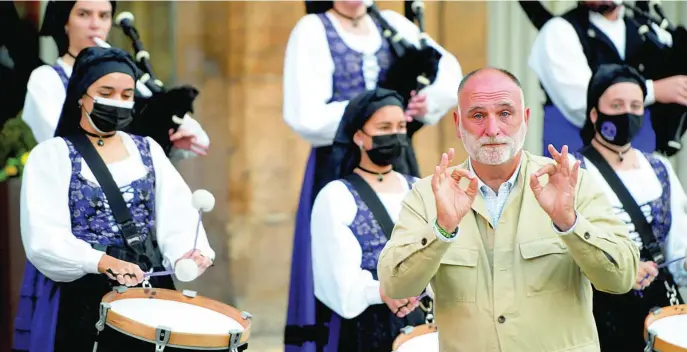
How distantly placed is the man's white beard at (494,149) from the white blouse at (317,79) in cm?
274

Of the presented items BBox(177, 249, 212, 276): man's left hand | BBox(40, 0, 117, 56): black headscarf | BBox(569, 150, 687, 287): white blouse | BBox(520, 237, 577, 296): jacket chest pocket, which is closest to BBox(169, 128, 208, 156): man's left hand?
BBox(40, 0, 117, 56): black headscarf

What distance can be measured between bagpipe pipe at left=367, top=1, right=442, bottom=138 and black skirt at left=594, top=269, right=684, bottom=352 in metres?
1.33

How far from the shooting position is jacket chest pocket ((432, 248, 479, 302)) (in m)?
4.12

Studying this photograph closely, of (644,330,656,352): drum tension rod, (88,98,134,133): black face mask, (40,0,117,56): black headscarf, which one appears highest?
(40,0,117,56): black headscarf

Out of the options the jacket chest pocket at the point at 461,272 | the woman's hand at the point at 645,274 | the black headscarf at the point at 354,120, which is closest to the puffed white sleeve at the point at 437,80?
the black headscarf at the point at 354,120

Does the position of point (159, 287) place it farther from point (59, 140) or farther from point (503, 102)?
point (503, 102)

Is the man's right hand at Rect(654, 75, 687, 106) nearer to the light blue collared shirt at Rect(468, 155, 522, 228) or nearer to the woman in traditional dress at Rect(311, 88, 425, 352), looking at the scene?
the woman in traditional dress at Rect(311, 88, 425, 352)

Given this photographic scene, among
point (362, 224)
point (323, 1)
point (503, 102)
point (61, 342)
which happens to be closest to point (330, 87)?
point (323, 1)

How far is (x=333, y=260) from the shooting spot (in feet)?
20.3

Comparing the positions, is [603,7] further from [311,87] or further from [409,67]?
[311,87]

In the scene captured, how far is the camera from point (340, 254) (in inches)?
242

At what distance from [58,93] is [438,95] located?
191cm

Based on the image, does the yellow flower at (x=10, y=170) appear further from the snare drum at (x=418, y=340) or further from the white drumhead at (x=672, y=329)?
the white drumhead at (x=672, y=329)

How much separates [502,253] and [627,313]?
2.62 metres
